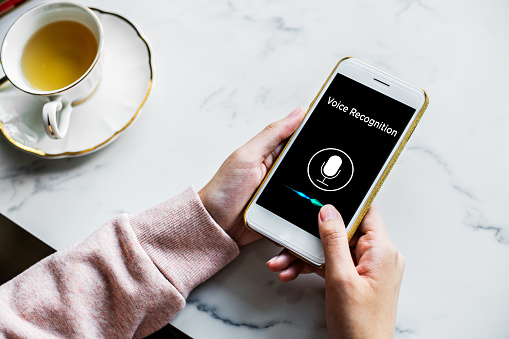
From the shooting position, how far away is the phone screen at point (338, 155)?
24.0 inches

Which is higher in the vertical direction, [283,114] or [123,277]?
[283,114]

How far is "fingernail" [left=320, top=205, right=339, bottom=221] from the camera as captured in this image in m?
0.58

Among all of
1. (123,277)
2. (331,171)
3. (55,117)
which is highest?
(331,171)

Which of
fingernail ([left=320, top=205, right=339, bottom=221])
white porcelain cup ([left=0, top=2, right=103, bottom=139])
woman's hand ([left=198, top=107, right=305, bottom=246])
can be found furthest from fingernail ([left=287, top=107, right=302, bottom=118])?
white porcelain cup ([left=0, top=2, right=103, bottom=139])

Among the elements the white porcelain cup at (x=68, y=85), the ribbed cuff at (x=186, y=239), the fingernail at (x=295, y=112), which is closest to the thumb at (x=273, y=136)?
the fingernail at (x=295, y=112)

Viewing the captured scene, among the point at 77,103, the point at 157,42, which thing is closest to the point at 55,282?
the point at 77,103

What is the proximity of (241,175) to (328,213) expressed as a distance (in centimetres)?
13

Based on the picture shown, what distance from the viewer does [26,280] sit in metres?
0.62

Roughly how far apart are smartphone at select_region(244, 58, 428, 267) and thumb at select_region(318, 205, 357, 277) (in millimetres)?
26

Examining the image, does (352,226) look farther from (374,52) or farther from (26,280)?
(26,280)

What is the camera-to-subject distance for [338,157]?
618mm

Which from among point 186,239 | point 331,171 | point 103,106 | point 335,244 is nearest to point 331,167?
point 331,171

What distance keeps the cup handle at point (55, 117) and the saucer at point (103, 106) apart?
0.03m

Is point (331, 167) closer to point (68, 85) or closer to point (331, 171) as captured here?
point (331, 171)
